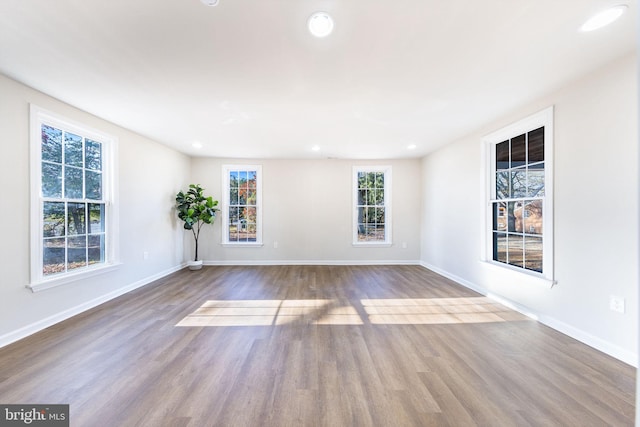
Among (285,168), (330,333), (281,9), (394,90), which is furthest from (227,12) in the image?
(285,168)

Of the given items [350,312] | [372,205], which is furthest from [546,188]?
[372,205]

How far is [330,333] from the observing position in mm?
2566

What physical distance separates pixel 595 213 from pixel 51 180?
5563 millimetres

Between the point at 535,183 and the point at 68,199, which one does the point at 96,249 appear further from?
the point at 535,183

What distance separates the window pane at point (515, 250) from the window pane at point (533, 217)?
18cm

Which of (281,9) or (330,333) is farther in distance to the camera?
(330,333)

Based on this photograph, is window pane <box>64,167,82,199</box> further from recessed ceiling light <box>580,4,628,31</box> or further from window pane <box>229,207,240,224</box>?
recessed ceiling light <box>580,4,628,31</box>

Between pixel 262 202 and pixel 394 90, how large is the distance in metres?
4.04

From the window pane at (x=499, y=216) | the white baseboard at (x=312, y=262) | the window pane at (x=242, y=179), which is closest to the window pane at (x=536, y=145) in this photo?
the window pane at (x=499, y=216)

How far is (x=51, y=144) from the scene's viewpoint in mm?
2873

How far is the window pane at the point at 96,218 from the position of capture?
3.39 m

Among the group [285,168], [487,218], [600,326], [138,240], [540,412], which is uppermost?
[285,168]

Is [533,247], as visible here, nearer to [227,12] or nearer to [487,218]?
[487,218]

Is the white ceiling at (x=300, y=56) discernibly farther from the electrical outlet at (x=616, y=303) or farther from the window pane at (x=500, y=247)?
the electrical outlet at (x=616, y=303)
